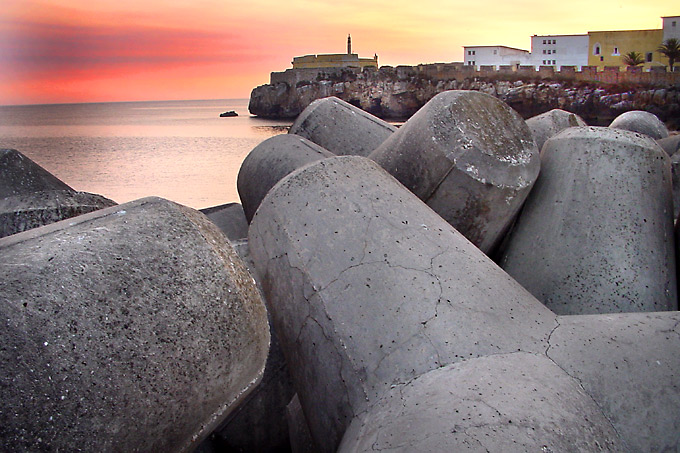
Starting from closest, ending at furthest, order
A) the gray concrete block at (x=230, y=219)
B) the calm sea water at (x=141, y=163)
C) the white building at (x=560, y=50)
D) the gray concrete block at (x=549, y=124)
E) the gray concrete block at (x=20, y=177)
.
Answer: the gray concrete block at (x=20, y=177) < the gray concrete block at (x=230, y=219) < the gray concrete block at (x=549, y=124) < the calm sea water at (x=141, y=163) < the white building at (x=560, y=50)

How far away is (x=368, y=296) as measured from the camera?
1427mm

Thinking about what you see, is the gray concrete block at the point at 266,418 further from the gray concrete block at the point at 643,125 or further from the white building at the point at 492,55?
the white building at the point at 492,55

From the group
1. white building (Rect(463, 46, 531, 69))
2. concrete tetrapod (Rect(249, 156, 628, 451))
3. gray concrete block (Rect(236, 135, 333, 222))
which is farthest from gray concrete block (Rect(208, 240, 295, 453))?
white building (Rect(463, 46, 531, 69))

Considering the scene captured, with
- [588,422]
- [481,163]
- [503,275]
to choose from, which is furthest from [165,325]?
[481,163]

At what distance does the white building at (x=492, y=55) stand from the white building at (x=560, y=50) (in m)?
0.52

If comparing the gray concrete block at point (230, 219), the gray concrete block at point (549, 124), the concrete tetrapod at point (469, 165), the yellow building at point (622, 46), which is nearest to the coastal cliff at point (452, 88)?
the yellow building at point (622, 46)

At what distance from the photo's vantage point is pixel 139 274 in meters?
1.04

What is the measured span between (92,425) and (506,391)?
30.1 inches

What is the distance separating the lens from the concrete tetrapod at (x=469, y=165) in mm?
2059

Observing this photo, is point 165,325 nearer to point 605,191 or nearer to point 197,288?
point 197,288

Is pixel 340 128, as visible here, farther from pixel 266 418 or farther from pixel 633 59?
pixel 633 59

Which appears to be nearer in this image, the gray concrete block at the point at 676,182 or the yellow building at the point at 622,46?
the gray concrete block at the point at 676,182

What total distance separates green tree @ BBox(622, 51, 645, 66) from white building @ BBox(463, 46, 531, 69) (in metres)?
4.93

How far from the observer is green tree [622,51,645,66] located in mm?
24109
